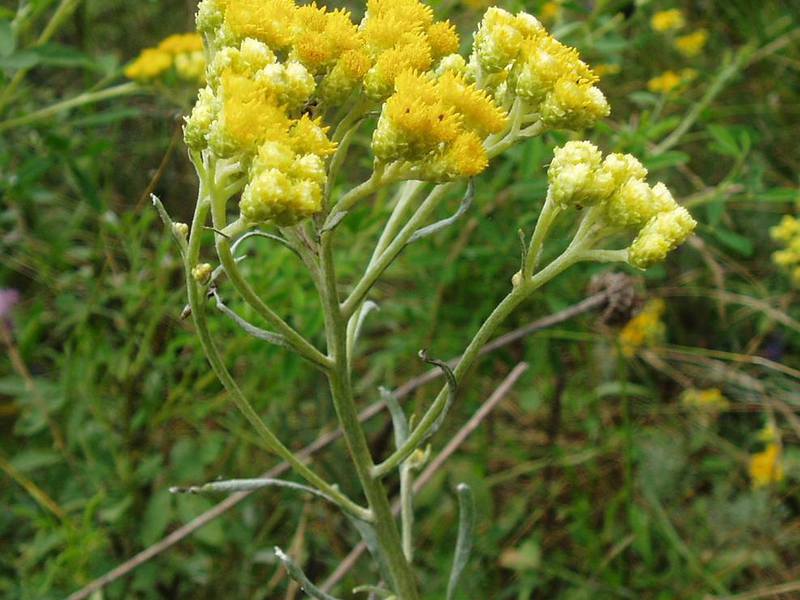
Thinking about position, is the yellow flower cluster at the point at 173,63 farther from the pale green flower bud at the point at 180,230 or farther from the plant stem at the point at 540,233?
the plant stem at the point at 540,233

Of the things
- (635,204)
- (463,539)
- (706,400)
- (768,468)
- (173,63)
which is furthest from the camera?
(706,400)

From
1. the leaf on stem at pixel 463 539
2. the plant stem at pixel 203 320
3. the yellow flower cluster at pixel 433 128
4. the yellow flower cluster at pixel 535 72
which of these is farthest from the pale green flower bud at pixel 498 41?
the leaf on stem at pixel 463 539

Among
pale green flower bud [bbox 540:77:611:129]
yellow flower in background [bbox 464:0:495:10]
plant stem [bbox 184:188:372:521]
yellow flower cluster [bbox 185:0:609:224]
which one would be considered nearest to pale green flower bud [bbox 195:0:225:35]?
yellow flower cluster [bbox 185:0:609:224]

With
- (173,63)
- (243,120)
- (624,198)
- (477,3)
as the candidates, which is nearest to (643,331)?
(477,3)

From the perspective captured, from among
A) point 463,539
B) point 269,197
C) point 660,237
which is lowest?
point 463,539

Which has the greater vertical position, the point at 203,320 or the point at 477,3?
the point at 203,320

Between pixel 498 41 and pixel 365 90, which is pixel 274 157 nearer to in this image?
pixel 365 90
